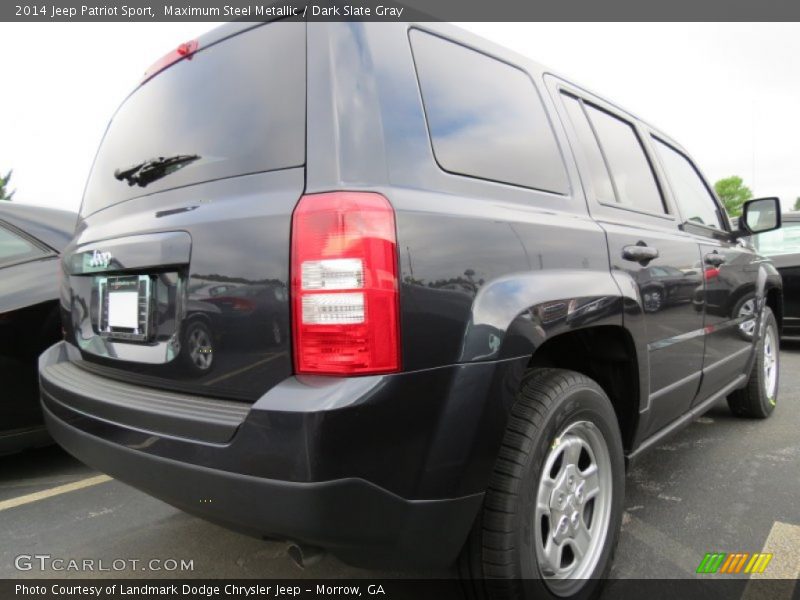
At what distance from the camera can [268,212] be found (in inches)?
53.4

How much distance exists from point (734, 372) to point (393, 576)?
2492 millimetres

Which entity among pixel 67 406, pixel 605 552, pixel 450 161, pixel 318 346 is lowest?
pixel 605 552

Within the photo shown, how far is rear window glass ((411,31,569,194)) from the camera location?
157cm

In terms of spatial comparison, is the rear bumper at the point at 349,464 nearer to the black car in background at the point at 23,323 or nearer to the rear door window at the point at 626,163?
the rear door window at the point at 626,163

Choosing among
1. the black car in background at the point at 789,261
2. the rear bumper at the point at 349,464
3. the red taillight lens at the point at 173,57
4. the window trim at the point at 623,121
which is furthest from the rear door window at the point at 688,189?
the black car in background at the point at 789,261

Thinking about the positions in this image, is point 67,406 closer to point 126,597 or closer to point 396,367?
point 126,597

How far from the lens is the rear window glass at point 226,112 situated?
4.76 ft

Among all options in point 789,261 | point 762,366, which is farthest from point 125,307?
point 789,261

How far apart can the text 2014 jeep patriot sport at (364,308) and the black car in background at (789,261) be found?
569cm

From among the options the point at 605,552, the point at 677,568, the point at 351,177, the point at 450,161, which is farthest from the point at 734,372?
the point at 351,177

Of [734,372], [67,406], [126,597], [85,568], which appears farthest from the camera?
[734,372]

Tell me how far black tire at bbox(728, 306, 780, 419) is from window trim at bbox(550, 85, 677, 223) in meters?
1.63

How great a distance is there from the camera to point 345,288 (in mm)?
1258

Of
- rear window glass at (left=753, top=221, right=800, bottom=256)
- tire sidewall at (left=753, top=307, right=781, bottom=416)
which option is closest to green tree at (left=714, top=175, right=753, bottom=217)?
rear window glass at (left=753, top=221, right=800, bottom=256)
